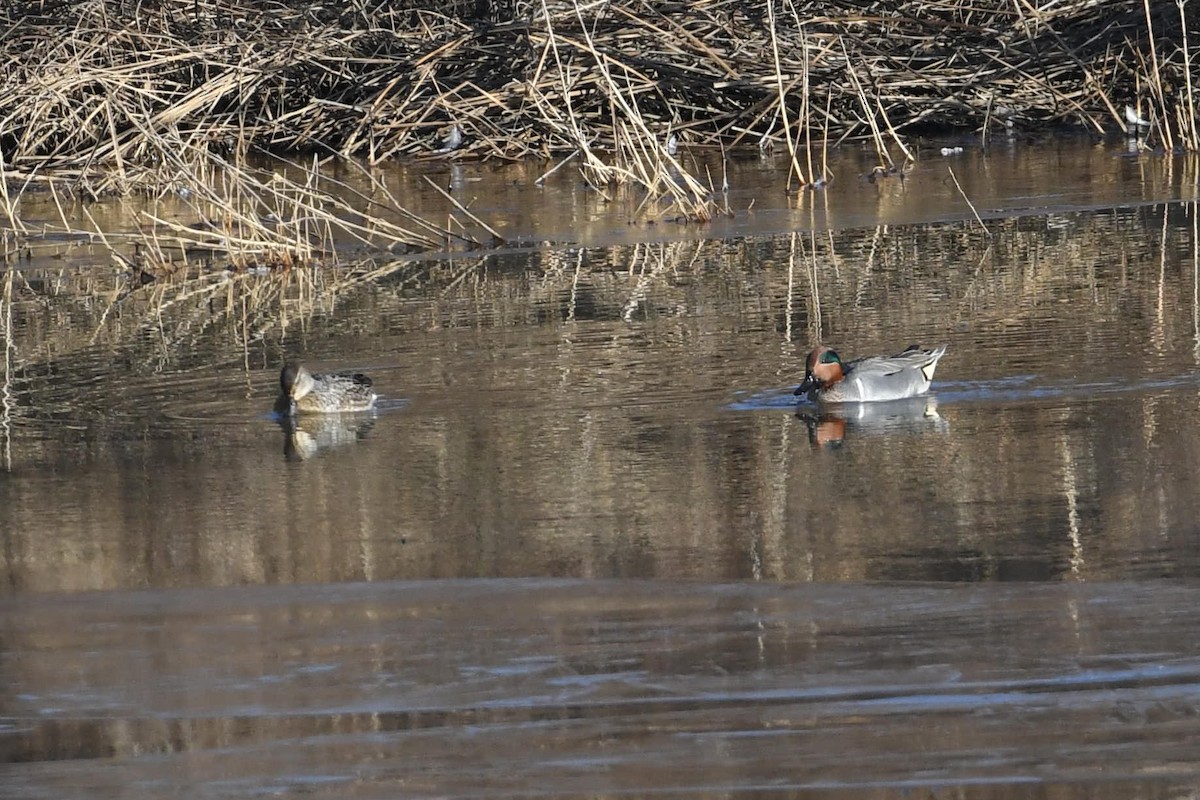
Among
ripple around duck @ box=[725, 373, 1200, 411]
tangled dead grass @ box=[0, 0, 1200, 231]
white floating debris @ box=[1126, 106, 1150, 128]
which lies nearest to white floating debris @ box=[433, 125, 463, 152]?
tangled dead grass @ box=[0, 0, 1200, 231]

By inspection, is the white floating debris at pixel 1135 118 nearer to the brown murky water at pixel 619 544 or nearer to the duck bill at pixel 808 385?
the brown murky water at pixel 619 544

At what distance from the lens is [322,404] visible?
28.9 ft

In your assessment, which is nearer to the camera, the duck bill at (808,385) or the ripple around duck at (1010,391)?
the ripple around duck at (1010,391)

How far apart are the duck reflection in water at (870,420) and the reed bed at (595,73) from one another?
10.2 meters

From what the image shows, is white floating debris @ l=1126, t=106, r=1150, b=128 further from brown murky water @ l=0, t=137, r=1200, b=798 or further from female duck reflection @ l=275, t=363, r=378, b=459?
female duck reflection @ l=275, t=363, r=378, b=459

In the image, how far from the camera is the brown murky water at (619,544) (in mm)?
4805

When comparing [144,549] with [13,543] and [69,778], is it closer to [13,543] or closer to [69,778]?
[13,543]

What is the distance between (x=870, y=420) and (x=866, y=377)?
240 mm

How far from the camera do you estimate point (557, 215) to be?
16.0 m

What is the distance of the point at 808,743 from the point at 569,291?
25.0 ft

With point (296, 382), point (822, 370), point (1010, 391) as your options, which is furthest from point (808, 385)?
point (296, 382)

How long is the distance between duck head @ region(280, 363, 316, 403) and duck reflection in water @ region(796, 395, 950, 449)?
83.8 inches

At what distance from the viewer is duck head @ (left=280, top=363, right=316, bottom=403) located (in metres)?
8.88

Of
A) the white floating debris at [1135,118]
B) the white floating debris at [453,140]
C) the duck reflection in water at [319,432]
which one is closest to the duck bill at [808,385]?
A: the duck reflection in water at [319,432]
